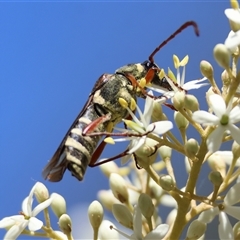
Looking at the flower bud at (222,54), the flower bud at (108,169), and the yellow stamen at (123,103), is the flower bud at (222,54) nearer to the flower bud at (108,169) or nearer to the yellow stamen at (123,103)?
the yellow stamen at (123,103)

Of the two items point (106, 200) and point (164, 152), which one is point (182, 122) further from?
point (106, 200)

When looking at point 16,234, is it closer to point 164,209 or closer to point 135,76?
point 135,76

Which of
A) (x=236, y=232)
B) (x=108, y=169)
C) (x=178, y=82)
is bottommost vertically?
(x=236, y=232)

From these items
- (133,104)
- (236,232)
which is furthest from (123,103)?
(236,232)

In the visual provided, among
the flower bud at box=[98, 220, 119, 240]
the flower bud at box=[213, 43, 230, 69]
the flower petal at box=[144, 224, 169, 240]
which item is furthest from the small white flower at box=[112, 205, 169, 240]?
the flower bud at box=[213, 43, 230, 69]

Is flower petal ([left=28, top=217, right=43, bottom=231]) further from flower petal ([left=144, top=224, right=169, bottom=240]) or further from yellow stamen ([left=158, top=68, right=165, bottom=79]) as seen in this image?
yellow stamen ([left=158, top=68, right=165, bottom=79])

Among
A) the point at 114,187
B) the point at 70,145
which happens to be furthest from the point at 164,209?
the point at 70,145
